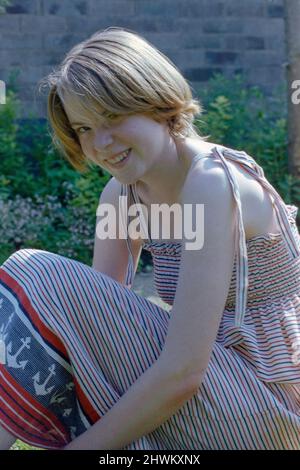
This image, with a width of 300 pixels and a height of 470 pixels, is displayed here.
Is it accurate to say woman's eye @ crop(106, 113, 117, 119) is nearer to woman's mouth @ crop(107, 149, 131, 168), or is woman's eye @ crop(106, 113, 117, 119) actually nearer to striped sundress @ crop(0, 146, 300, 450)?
woman's mouth @ crop(107, 149, 131, 168)

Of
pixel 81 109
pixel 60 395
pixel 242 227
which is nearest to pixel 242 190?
pixel 242 227

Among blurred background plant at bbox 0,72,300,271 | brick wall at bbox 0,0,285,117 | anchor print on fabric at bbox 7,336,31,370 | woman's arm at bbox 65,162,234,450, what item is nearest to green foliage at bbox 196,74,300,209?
blurred background plant at bbox 0,72,300,271

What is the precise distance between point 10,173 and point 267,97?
2328 millimetres

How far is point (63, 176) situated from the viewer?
6227 mm

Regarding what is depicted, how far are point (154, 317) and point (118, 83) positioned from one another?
55 cm

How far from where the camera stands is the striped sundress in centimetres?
210

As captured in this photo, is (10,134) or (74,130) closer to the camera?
(74,130)

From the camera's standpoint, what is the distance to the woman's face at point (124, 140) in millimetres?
2229

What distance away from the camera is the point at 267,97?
748 centimetres

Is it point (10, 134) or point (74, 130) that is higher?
point (74, 130)

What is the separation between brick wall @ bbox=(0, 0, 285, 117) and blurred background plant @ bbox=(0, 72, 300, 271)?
0.32 metres

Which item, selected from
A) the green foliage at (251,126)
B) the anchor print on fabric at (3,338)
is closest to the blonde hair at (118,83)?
the anchor print on fabric at (3,338)
